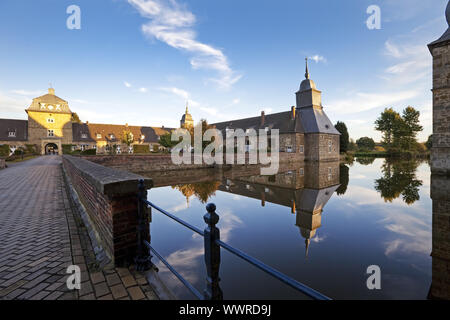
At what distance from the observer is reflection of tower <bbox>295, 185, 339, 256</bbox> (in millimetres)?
5371

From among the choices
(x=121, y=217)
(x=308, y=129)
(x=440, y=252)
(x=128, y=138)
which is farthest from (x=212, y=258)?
(x=128, y=138)

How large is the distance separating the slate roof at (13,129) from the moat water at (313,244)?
46.2 meters

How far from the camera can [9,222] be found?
4883 millimetres

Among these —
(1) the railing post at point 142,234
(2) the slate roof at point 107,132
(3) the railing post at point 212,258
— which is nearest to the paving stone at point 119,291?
(1) the railing post at point 142,234

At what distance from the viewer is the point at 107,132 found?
152ft

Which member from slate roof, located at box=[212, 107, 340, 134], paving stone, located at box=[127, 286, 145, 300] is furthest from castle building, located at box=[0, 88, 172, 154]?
paving stone, located at box=[127, 286, 145, 300]

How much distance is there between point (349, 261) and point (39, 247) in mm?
5563

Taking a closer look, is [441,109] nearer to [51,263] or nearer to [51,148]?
[51,263]

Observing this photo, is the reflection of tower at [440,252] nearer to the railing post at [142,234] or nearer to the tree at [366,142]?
the railing post at [142,234]
